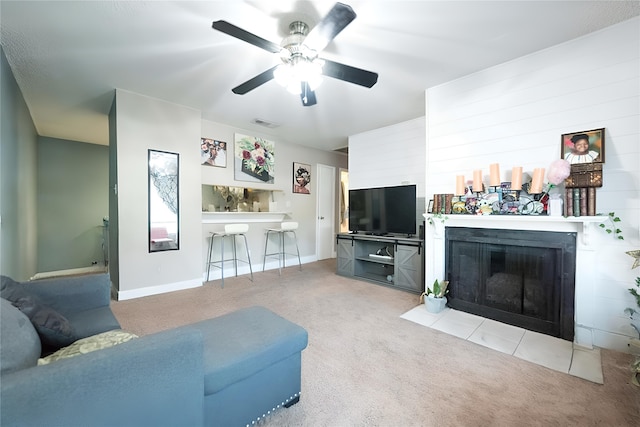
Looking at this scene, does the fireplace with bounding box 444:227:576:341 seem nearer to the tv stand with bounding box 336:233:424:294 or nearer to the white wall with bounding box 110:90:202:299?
the tv stand with bounding box 336:233:424:294

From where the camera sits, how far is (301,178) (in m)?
5.70

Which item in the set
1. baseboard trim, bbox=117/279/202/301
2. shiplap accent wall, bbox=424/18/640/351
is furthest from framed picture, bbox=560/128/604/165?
baseboard trim, bbox=117/279/202/301

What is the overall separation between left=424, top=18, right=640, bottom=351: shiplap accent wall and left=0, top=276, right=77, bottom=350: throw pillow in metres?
3.46

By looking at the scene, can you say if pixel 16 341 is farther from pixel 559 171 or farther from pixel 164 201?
pixel 559 171

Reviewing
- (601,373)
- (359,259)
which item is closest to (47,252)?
(359,259)

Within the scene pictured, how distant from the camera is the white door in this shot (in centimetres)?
609

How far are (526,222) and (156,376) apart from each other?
9.91 ft

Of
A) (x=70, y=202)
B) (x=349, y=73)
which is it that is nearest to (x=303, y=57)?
(x=349, y=73)

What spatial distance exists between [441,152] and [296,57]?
2027 millimetres

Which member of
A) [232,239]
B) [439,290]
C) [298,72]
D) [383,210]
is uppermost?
[298,72]

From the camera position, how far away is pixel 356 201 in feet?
15.2

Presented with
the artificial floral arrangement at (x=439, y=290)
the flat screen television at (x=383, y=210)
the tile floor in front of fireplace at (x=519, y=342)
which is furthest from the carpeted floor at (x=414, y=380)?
the flat screen television at (x=383, y=210)

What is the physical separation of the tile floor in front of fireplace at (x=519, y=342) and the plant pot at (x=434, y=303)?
52mm

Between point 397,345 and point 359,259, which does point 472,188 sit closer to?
point 397,345
